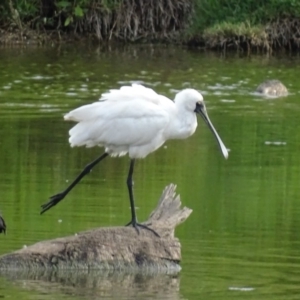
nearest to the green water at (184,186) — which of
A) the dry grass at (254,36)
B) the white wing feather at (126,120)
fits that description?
the white wing feather at (126,120)

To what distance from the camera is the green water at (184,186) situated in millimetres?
8742

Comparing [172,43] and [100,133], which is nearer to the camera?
[100,133]

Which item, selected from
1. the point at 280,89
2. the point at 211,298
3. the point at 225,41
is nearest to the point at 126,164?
the point at 211,298

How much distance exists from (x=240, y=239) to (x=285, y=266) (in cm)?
105

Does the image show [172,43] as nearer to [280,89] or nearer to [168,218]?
[280,89]

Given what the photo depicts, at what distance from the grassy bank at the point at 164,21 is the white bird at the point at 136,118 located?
2064cm

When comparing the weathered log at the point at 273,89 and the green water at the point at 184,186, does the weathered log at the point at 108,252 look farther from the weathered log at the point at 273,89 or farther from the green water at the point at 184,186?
the weathered log at the point at 273,89

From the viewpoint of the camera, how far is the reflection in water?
27.6 feet

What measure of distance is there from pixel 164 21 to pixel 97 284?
2447 cm

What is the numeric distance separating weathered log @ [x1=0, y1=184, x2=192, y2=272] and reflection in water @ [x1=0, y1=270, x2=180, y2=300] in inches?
2.8

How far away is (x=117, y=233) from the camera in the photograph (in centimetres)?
902

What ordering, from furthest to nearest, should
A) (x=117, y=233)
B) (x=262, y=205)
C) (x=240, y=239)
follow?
(x=262, y=205), (x=240, y=239), (x=117, y=233)

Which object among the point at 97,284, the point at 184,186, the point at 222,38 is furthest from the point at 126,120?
the point at 222,38

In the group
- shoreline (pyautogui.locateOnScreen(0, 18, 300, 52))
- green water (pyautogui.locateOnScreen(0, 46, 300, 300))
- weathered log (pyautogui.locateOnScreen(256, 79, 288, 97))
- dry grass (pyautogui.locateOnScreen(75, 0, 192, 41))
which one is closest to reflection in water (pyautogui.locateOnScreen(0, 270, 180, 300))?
green water (pyautogui.locateOnScreen(0, 46, 300, 300))
